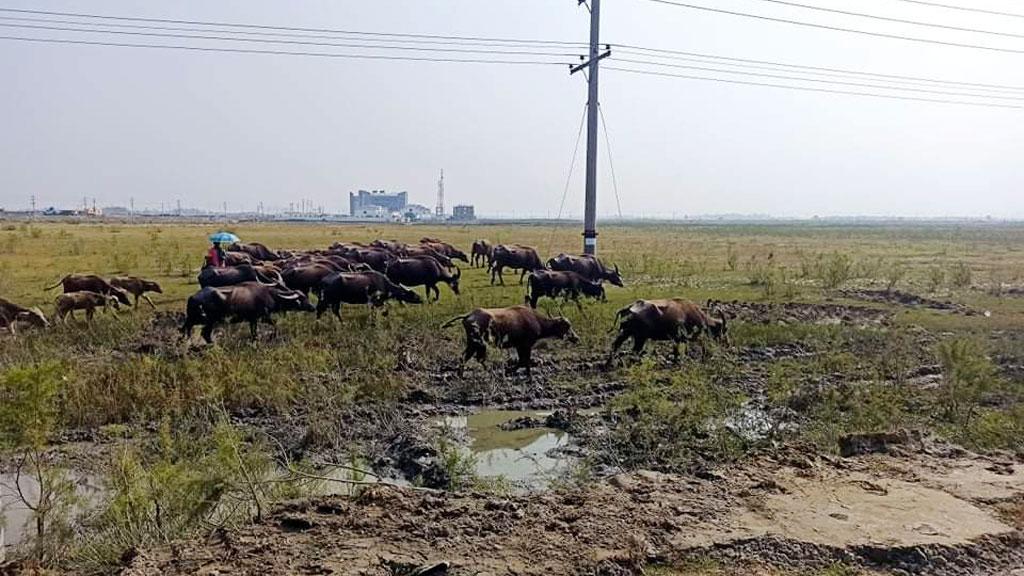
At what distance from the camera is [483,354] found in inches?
480

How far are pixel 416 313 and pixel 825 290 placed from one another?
46.8 feet

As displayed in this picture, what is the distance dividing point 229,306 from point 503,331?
562cm

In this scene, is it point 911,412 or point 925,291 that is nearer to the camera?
point 911,412

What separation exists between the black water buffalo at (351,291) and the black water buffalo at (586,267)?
6846 millimetres

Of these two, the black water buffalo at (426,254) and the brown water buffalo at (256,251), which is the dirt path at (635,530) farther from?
the brown water buffalo at (256,251)

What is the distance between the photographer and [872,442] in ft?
27.6

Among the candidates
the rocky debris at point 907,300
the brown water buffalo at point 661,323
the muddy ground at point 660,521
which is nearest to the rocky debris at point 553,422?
the muddy ground at point 660,521

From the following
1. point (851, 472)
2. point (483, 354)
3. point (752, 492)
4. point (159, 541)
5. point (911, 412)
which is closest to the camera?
point (159, 541)

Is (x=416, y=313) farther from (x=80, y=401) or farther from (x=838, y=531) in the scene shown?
(x=838, y=531)

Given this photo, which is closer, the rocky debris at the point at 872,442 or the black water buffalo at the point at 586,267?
the rocky debris at the point at 872,442

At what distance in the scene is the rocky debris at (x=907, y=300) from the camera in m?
20.4

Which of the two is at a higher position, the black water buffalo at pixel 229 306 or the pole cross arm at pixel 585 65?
the pole cross arm at pixel 585 65

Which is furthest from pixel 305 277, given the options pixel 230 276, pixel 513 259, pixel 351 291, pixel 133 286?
pixel 513 259

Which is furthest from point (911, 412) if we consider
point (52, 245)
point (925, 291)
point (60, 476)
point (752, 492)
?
point (52, 245)
